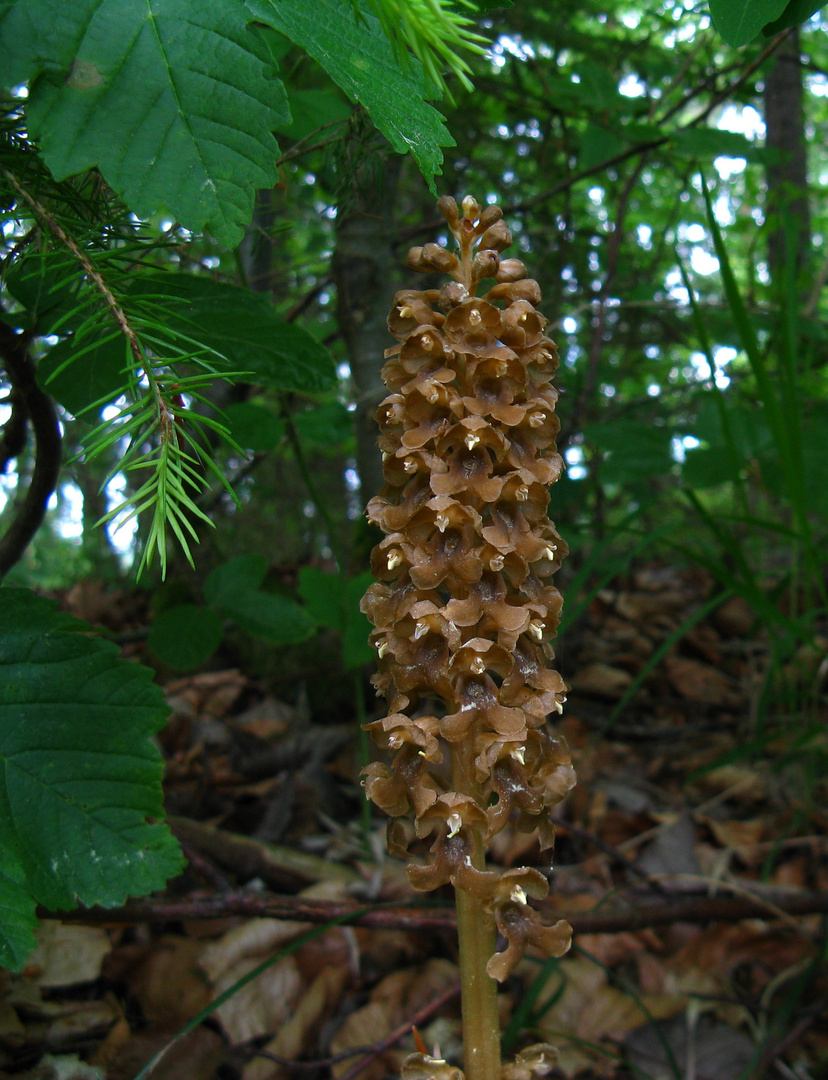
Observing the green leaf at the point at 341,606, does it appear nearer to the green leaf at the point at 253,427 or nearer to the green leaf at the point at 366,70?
the green leaf at the point at 253,427

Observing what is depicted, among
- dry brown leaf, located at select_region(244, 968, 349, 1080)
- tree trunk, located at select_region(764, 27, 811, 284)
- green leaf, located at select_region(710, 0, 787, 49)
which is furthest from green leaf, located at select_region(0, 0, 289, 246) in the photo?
tree trunk, located at select_region(764, 27, 811, 284)

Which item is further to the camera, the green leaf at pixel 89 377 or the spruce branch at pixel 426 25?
the green leaf at pixel 89 377

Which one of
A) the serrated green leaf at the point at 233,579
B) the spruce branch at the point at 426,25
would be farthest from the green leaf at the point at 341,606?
the spruce branch at the point at 426,25

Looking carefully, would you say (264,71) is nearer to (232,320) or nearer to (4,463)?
(232,320)

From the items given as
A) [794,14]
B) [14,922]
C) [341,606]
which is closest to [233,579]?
[341,606]

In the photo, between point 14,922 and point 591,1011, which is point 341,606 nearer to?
point 591,1011

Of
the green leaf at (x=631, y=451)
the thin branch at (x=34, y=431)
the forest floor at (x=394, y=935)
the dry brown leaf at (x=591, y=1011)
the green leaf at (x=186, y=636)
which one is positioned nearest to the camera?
the thin branch at (x=34, y=431)

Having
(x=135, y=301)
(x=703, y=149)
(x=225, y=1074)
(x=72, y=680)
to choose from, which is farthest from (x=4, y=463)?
(x=703, y=149)
